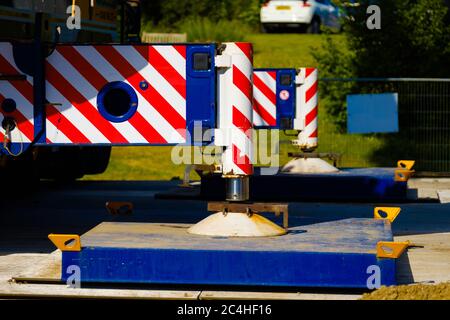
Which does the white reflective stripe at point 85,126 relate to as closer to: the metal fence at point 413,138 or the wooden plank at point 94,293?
the wooden plank at point 94,293

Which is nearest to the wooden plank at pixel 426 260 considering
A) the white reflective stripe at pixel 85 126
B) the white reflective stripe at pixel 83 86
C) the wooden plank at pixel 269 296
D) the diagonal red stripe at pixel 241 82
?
the wooden plank at pixel 269 296

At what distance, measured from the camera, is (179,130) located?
895cm

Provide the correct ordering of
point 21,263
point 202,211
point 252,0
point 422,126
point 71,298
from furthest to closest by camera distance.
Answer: point 252,0 < point 422,126 < point 202,211 < point 21,263 < point 71,298

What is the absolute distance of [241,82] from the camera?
28.4 ft

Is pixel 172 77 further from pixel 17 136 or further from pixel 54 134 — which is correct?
pixel 17 136

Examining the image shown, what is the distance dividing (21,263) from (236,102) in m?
2.06

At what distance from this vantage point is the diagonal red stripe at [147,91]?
892 cm

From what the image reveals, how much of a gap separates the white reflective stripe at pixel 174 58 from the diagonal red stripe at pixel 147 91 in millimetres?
215

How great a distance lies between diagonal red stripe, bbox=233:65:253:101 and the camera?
864cm

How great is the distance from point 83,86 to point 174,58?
2.22ft

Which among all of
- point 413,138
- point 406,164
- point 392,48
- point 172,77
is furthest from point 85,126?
point 392,48

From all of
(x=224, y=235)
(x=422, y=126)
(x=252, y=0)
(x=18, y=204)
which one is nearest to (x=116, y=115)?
(x=224, y=235)

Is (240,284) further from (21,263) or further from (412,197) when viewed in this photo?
(412,197)

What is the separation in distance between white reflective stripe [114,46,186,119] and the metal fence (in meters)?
9.64
